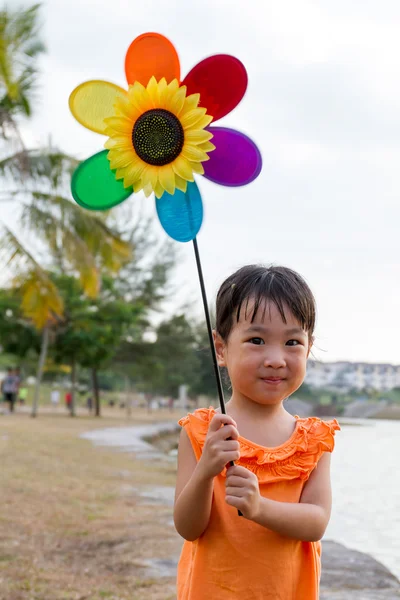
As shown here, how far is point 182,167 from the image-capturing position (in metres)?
1.89

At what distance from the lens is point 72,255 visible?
33.1 feet

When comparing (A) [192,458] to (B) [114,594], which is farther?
(B) [114,594]

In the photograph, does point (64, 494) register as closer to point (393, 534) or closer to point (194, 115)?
point (393, 534)

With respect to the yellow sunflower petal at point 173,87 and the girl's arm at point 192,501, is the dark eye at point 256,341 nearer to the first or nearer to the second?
the girl's arm at point 192,501

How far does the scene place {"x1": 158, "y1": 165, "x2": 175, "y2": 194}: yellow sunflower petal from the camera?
1892 millimetres

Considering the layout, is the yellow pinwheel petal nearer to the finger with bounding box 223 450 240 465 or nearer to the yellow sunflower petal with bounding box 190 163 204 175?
the yellow sunflower petal with bounding box 190 163 204 175

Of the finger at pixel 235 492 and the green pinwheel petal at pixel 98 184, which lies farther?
the green pinwheel petal at pixel 98 184

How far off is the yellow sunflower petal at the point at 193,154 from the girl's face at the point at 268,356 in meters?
0.36

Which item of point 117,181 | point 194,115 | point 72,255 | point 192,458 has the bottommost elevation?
point 192,458

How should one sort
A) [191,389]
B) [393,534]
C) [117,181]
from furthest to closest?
[191,389]
[393,534]
[117,181]

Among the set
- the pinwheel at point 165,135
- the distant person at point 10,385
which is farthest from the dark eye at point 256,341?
the distant person at point 10,385

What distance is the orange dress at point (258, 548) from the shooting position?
A: 182 cm

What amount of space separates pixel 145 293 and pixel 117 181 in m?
26.8

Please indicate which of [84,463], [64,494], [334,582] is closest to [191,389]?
[84,463]
